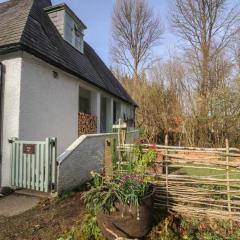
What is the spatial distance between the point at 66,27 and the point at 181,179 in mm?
9822

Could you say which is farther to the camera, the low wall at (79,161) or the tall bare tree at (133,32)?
the tall bare tree at (133,32)

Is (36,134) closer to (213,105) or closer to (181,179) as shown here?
(181,179)

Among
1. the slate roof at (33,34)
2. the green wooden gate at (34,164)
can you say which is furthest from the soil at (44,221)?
the slate roof at (33,34)

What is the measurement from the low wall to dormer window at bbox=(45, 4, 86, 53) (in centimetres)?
578

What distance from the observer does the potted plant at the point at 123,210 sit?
3.82m

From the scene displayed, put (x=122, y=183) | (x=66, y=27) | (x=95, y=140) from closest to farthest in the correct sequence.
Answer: (x=122, y=183) < (x=95, y=140) < (x=66, y=27)

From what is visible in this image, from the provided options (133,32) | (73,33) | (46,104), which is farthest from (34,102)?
(133,32)

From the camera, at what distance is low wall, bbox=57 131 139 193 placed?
21.9 ft

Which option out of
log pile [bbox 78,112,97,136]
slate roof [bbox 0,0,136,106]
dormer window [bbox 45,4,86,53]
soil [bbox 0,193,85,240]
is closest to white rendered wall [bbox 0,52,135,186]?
slate roof [bbox 0,0,136,106]

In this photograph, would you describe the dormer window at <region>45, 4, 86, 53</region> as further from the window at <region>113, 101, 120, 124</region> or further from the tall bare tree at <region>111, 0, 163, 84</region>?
the tall bare tree at <region>111, 0, 163, 84</region>

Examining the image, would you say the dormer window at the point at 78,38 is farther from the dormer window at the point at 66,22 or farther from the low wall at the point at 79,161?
the low wall at the point at 79,161

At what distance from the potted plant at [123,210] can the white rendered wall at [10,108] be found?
4.01 metres

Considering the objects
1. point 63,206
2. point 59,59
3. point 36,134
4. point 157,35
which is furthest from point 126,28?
point 63,206

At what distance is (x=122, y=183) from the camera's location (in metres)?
4.12
